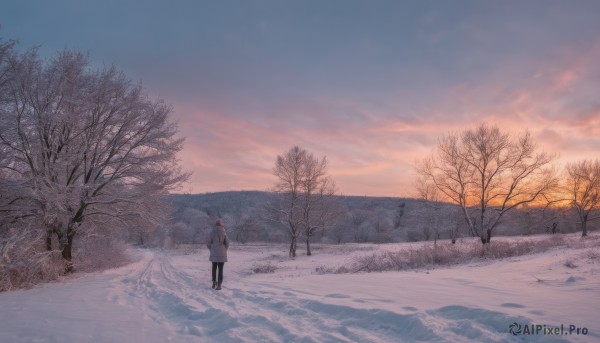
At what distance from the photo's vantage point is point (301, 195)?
37.1 metres

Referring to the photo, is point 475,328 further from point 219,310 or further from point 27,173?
point 27,173

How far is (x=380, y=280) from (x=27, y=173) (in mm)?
12809

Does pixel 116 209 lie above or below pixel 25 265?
above

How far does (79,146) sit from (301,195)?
995 inches

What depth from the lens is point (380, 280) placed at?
9398 millimetres

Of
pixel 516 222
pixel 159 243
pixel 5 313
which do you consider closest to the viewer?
pixel 5 313

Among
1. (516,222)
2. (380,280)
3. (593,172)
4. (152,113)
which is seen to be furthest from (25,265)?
(516,222)

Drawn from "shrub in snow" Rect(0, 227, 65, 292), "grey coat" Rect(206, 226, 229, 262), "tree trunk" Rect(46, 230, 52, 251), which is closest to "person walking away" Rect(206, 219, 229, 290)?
"grey coat" Rect(206, 226, 229, 262)

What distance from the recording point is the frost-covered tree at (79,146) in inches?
484

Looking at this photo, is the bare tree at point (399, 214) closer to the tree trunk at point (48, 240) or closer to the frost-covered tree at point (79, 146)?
the frost-covered tree at point (79, 146)

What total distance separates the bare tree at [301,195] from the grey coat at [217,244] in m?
25.1

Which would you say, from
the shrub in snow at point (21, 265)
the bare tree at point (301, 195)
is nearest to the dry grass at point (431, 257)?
the shrub in snow at point (21, 265)

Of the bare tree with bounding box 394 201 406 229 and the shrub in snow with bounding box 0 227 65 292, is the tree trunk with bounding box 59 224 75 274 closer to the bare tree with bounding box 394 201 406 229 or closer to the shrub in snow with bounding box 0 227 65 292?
the shrub in snow with bounding box 0 227 65 292

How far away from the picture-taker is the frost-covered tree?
1228cm
